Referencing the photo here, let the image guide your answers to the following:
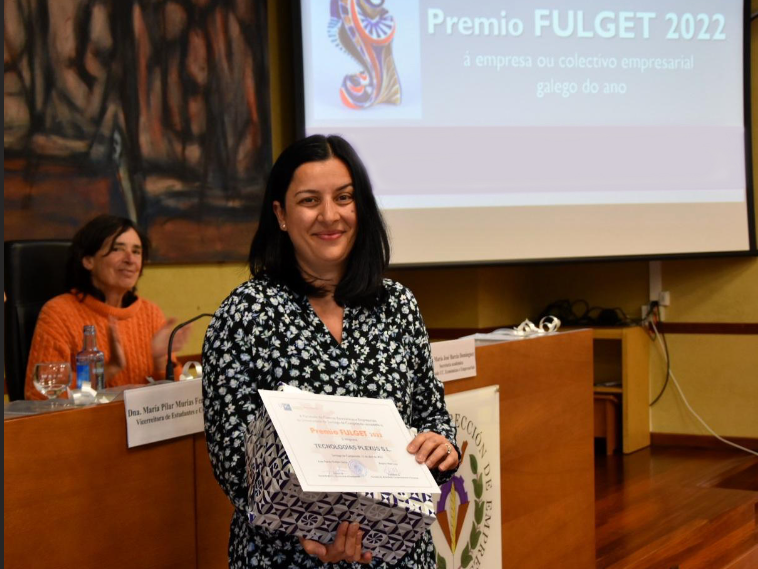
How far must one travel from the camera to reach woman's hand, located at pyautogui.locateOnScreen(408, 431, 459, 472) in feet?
4.53

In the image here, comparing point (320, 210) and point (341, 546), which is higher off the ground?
point (320, 210)

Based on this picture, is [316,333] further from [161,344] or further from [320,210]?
[161,344]

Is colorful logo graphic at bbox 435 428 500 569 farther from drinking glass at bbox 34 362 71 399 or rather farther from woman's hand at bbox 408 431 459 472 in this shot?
drinking glass at bbox 34 362 71 399

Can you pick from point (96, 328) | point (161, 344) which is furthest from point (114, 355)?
point (161, 344)

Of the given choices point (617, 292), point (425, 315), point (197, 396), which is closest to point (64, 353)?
point (197, 396)

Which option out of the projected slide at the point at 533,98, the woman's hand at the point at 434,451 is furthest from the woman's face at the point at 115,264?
the woman's hand at the point at 434,451

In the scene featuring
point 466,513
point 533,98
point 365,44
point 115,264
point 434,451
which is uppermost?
Result: point 365,44

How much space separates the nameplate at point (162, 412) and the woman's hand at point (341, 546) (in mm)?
502

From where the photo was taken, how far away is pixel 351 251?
5.24 feet

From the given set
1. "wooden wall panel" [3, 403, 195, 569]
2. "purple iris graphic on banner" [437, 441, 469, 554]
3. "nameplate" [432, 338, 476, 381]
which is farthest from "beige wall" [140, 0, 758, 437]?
"wooden wall panel" [3, 403, 195, 569]

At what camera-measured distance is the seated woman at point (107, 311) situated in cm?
290

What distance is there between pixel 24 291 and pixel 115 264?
30 centimetres

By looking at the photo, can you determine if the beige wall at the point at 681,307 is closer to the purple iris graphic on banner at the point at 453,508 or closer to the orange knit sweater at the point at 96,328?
the orange knit sweater at the point at 96,328

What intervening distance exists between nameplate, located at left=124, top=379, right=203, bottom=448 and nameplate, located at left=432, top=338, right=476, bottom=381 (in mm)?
780
